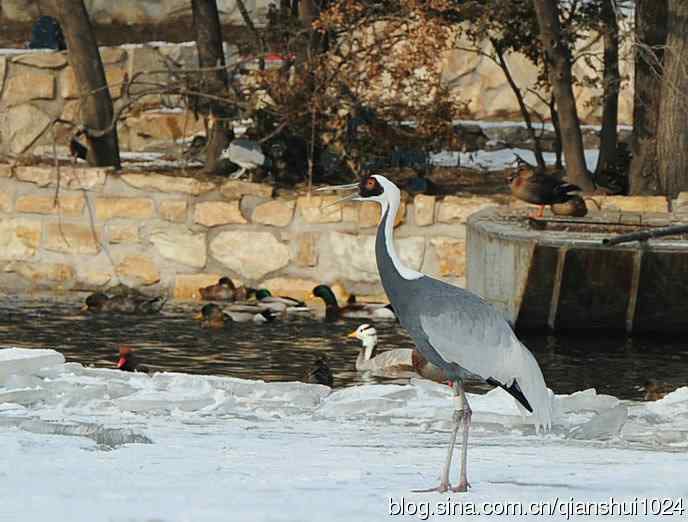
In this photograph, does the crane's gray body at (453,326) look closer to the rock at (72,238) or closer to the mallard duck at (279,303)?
the mallard duck at (279,303)

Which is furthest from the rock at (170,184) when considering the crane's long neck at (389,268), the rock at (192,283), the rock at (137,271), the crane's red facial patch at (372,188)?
the crane's long neck at (389,268)

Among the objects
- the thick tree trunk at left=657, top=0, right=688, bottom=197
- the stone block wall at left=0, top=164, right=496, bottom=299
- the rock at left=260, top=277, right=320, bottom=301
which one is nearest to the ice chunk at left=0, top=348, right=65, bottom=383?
the stone block wall at left=0, top=164, right=496, bottom=299

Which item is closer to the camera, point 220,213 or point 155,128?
point 220,213

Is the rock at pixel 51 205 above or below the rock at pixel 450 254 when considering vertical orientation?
above

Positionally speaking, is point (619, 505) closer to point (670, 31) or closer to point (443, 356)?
point (443, 356)

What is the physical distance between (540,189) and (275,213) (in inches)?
148

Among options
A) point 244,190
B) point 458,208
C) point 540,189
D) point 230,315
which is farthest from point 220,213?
point 540,189

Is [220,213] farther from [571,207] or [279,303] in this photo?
[571,207]

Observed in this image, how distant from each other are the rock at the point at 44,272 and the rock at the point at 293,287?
255 cm

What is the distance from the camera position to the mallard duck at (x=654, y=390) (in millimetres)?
13584

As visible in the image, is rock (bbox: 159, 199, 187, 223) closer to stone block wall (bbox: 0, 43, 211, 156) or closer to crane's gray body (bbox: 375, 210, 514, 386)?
stone block wall (bbox: 0, 43, 211, 156)

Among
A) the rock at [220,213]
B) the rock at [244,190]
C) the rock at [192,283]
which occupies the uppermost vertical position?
the rock at [244,190]

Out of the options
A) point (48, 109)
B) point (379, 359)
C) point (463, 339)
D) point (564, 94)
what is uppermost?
point (564, 94)

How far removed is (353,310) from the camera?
19.0 meters
